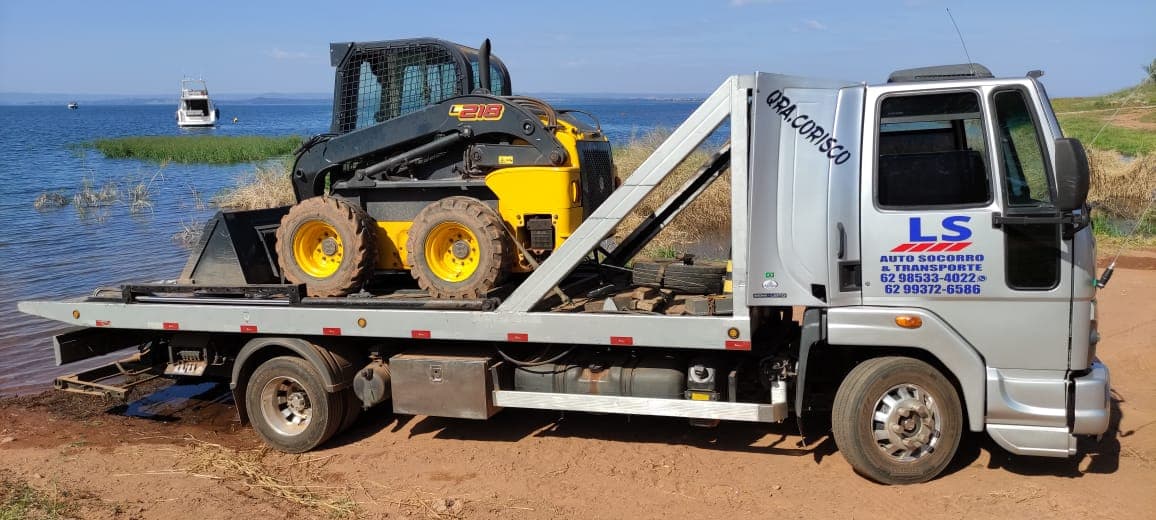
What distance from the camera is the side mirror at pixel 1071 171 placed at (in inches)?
176

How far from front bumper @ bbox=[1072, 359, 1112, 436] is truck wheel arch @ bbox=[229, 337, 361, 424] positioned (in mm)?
4962

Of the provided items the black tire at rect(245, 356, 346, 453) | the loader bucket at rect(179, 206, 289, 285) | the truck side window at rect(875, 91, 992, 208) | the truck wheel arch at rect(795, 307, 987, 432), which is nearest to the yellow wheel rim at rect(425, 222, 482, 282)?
the black tire at rect(245, 356, 346, 453)

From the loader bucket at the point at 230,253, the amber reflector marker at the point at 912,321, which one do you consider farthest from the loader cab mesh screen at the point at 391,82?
the amber reflector marker at the point at 912,321

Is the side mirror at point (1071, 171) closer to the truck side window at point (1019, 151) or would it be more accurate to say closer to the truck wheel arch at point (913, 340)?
the truck side window at point (1019, 151)

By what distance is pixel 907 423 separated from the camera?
5445mm

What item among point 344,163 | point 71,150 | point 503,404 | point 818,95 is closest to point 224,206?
point 344,163

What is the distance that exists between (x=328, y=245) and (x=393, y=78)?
1610mm

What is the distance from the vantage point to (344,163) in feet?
24.5

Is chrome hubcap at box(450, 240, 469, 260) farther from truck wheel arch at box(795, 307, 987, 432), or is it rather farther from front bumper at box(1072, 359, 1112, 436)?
front bumper at box(1072, 359, 1112, 436)

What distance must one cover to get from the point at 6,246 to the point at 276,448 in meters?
15.9

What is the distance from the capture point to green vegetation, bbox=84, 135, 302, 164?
41.2m

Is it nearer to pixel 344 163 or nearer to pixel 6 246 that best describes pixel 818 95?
pixel 344 163

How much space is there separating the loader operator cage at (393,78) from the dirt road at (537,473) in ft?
8.91

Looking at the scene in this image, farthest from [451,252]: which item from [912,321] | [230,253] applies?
[912,321]
